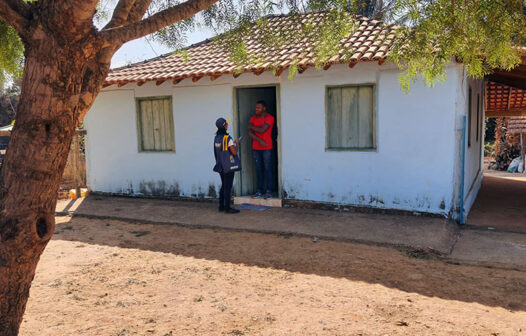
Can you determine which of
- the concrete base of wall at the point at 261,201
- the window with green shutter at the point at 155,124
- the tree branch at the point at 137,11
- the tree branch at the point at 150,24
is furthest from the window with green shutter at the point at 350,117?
the tree branch at the point at 150,24

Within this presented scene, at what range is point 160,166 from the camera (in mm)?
10125

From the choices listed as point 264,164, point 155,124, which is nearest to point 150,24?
point 264,164

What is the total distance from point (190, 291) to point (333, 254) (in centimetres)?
210

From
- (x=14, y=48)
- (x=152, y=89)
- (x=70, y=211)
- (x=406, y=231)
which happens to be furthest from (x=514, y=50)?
(x=70, y=211)

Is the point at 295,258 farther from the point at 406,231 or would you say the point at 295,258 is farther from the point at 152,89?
the point at 152,89

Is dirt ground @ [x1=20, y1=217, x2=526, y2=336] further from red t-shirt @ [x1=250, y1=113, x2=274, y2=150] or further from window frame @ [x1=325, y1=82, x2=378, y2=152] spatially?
red t-shirt @ [x1=250, y1=113, x2=274, y2=150]

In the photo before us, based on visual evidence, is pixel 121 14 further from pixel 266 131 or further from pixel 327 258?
pixel 266 131

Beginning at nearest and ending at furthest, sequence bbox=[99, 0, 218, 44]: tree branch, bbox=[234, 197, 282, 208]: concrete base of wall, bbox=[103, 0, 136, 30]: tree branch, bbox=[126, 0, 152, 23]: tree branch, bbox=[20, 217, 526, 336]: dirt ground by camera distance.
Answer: bbox=[99, 0, 218, 44]: tree branch, bbox=[103, 0, 136, 30]: tree branch, bbox=[126, 0, 152, 23]: tree branch, bbox=[20, 217, 526, 336]: dirt ground, bbox=[234, 197, 282, 208]: concrete base of wall

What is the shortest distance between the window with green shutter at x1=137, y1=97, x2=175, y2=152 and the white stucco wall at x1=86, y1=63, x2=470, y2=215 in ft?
0.52

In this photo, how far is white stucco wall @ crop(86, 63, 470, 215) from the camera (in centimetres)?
754

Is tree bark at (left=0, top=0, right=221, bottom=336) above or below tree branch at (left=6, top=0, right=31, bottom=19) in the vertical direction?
Result: below

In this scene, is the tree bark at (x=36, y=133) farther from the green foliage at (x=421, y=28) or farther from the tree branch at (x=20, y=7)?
the green foliage at (x=421, y=28)

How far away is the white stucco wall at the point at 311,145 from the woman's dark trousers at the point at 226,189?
1064mm

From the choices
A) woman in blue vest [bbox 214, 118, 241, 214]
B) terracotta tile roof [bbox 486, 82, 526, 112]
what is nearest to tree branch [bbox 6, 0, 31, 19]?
woman in blue vest [bbox 214, 118, 241, 214]
